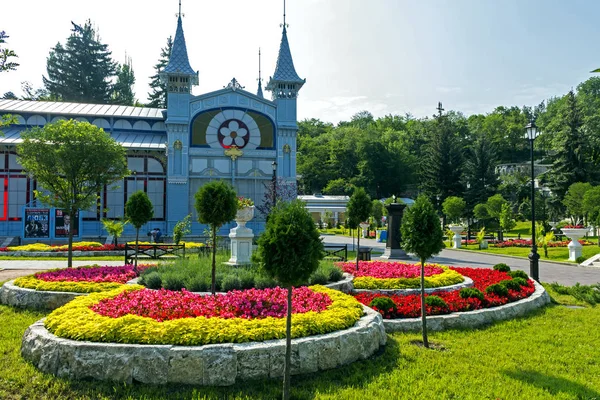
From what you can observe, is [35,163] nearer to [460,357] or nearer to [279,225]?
[279,225]

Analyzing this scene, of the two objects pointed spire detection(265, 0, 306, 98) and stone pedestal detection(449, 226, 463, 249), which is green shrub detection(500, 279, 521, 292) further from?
pointed spire detection(265, 0, 306, 98)

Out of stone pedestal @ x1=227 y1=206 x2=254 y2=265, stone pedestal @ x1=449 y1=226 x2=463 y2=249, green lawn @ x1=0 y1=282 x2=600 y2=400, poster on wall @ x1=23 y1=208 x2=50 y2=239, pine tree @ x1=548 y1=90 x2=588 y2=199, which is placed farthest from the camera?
pine tree @ x1=548 y1=90 x2=588 y2=199

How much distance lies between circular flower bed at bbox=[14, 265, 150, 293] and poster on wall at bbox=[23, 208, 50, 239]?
15266 millimetres

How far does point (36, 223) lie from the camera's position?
26.0 m

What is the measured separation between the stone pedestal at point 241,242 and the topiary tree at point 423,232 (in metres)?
6.11

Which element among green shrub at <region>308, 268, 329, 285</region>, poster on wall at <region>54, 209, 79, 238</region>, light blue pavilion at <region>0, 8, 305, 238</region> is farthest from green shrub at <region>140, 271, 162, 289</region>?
light blue pavilion at <region>0, 8, 305, 238</region>

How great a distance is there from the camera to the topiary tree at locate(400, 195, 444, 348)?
7426 millimetres

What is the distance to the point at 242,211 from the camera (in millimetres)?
12766

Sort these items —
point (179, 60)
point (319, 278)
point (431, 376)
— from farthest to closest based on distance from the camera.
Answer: point (179, 60) < point (319, 278) < point (431, 376)

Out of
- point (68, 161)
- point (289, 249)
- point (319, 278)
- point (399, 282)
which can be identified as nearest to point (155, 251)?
point (68, 161)

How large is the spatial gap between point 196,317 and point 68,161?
11707 millimetres

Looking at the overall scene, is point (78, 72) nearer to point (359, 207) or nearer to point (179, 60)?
point (179, 60)

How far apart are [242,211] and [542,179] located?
51727 mm

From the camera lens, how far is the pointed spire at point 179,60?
3169cm
